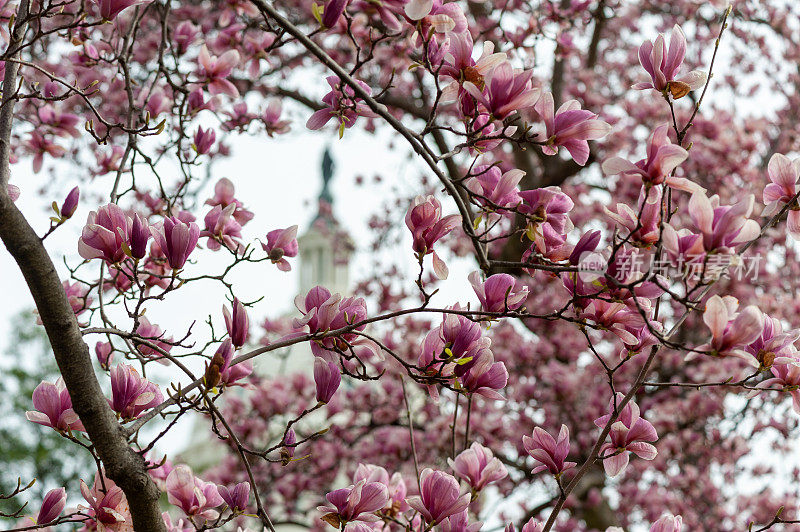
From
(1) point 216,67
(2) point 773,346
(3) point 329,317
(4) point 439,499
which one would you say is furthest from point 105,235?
(2) point 773,346

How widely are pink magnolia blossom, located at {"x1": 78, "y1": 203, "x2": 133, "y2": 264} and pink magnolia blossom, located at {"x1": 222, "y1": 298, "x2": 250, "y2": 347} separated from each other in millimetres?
239

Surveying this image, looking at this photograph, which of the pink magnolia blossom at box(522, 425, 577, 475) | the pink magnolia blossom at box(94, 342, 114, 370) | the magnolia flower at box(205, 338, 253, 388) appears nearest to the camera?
the magnolia flower at box(205, 338, 253, 388)

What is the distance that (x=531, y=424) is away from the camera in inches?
185

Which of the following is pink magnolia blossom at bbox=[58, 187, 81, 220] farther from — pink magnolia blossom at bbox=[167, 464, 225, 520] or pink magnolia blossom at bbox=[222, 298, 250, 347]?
pink magnolia blossom at bbox=[167, 464, 225, 520]

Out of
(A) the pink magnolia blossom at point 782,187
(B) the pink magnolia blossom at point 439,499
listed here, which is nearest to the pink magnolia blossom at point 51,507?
(B) the pink magnolia blossom at point 439,499

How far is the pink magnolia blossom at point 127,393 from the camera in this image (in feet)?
4.50

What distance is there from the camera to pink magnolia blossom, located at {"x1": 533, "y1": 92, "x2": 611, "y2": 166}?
4.25 ft

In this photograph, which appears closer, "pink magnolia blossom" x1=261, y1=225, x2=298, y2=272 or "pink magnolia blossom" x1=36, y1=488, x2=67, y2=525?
"pink magnolia blossom" x1=36, y1=488, x2=67, y2=525

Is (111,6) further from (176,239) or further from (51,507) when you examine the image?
(51,507)

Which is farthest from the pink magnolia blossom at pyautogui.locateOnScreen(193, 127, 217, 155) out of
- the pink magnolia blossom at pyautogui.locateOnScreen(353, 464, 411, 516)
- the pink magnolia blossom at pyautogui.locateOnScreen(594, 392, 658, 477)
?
the pink magnolia blossom at pyautogui.locateOnScreen(594, 392, 658, 477)

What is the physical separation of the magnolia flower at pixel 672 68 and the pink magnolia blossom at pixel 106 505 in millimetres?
Answer: 1394

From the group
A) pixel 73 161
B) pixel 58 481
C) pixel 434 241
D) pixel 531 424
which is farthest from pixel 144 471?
pixel 58 481

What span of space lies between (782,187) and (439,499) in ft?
3.14

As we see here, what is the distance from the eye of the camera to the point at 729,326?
3.81 feet
